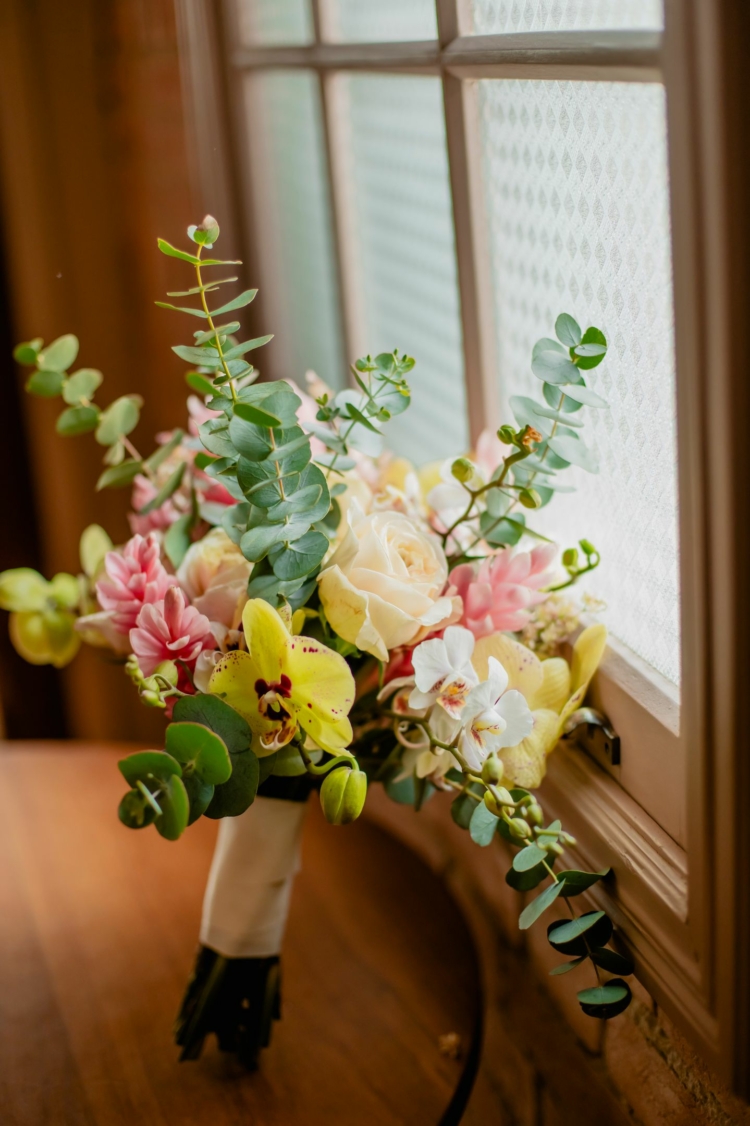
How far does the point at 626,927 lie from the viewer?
71 centimetres

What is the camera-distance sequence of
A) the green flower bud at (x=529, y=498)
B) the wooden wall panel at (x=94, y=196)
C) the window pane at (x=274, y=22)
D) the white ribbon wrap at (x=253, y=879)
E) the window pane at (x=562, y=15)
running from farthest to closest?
the wooden wall panel at (x=94, y=196) < the window pane at (x=274, y=22) < the white ribbon wrap at (x=253, y=879) < the green flower bud at (x=529, y=498) < the window pane at (x=562, y=15)

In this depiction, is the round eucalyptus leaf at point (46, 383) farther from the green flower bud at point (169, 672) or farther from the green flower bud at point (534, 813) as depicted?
the green flower bud at point (534, 813)

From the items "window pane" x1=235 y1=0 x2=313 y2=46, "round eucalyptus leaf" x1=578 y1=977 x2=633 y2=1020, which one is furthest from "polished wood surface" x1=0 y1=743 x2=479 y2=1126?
"window pane" x1=235 y1=0 x2=313 y2=46

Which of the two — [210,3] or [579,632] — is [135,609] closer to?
[579,632]

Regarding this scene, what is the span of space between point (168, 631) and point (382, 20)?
755 mm

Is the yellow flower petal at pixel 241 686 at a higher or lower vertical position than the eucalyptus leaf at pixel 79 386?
lower

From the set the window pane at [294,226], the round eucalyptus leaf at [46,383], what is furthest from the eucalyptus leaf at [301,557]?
the window pane at [294,226]

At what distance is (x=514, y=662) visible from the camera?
2.31 ft

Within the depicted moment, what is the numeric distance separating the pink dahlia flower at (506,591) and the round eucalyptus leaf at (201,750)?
0.21m

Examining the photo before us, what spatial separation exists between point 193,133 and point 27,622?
0.84m

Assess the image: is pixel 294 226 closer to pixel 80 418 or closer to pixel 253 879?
pixel 80 418

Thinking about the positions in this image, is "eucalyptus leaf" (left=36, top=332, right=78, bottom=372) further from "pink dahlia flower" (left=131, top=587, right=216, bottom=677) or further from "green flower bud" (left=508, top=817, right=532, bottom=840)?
"green flower bud" (left=508, top=817, right=532, bottom=840)

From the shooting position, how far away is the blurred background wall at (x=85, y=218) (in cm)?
144

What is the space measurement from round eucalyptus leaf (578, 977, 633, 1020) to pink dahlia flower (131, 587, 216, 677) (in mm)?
337
